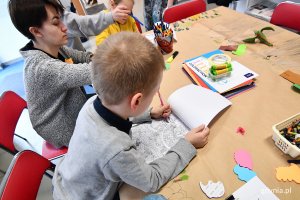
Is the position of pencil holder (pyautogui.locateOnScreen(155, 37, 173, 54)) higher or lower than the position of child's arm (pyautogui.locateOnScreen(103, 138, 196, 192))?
higher

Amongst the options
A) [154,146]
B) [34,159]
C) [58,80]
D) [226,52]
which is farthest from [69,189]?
[226,52]

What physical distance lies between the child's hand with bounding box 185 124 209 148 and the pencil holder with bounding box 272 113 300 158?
189 mm

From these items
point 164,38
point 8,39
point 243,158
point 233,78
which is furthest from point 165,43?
point 8,39

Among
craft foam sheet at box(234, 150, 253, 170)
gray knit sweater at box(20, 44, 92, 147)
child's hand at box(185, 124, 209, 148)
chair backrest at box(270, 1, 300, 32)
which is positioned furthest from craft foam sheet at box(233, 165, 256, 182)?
chair backrest at box(270, 1, 300, 32)

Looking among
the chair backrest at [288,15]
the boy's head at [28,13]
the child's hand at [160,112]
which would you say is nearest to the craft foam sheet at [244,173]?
the child's hand at [160,112]

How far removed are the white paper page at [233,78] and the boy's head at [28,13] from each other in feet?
2.24

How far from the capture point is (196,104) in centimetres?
72

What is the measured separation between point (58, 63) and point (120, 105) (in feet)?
1.47

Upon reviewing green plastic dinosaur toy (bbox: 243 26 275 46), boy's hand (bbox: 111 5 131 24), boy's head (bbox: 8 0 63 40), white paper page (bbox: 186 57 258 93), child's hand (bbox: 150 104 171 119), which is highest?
boy's head (bbox: 8 0 63 40)

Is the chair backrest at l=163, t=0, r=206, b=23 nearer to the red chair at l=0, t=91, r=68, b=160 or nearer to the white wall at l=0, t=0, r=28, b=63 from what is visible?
the red chair at l=0, t=91, r=68, b=160

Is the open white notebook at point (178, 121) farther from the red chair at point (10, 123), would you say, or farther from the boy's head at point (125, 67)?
Answer: the red chair at point (10, 123)

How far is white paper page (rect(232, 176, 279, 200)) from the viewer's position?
19.9 inches

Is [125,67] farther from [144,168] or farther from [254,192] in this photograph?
[254,192]

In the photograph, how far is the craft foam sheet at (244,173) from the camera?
1.78ft
